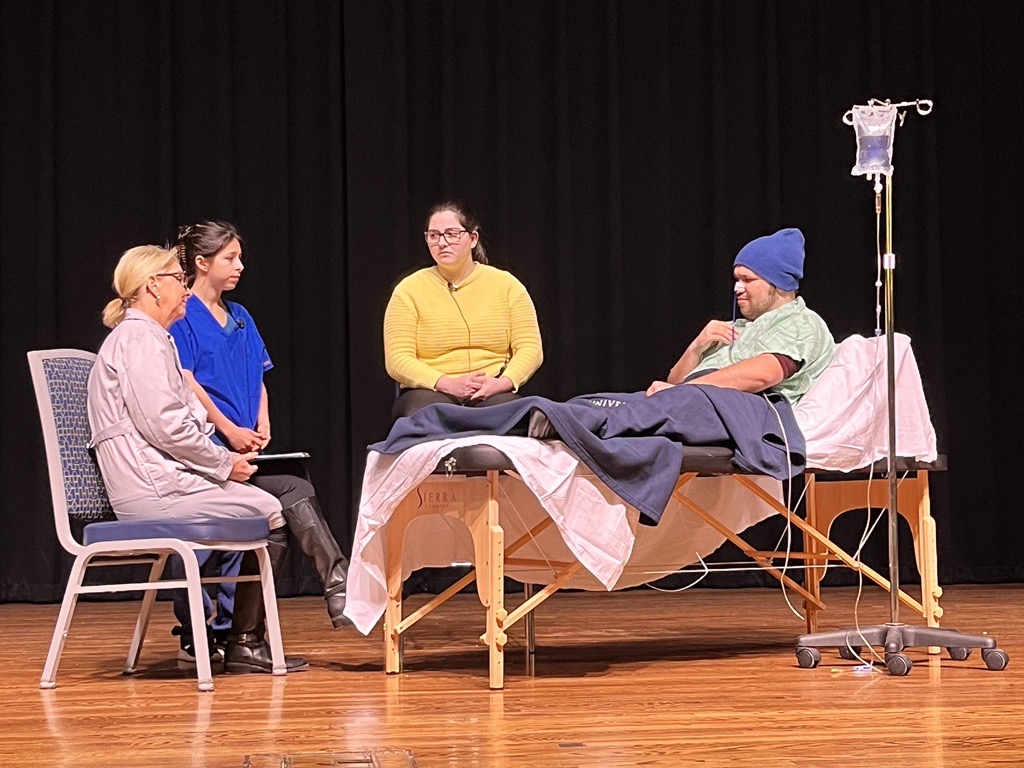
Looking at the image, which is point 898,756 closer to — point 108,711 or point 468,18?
point 108,711

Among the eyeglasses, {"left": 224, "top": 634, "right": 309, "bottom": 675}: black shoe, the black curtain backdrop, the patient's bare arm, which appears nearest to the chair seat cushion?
{"left": 224, "top": 634, "right": 309, "bottom": 675}: black shoe

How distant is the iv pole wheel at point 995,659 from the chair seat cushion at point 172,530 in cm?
181

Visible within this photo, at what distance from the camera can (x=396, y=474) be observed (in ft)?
10.7

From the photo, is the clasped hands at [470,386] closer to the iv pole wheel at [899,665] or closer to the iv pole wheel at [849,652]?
the iv pole wheel at [849,652]

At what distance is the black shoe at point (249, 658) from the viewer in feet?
11.6

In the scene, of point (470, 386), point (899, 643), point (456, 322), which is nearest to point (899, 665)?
point (899, 643)

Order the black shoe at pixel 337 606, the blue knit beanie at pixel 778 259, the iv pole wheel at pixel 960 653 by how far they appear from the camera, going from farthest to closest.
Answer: the blue knit beanie at pixel 778 259 < the black shoe at pixel 337 606 < the iv pole wheel at pixel 960 653

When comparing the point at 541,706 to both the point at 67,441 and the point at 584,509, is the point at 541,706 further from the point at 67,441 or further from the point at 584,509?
the point at 67,441

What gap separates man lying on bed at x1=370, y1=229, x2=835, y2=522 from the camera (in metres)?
3.21

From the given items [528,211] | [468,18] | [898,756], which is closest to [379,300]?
[528,211]

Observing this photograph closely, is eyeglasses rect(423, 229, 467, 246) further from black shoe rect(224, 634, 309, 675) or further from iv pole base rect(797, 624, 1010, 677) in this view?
iv pole base rect(797, 624, 1010, 677)

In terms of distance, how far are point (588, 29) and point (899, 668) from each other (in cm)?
369

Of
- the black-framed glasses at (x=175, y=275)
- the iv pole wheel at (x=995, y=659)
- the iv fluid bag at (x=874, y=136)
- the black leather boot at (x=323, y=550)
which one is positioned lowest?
the iv pole wheel at (x=995, y=659)

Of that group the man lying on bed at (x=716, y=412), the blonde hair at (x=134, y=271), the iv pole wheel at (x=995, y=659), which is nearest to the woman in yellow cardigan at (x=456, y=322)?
the man lying on bed at (x=716, y=412)
